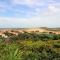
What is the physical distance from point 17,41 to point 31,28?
213 inches

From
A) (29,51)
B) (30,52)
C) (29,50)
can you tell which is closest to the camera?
(30,52)

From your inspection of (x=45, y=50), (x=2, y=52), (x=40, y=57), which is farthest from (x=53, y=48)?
(x=2, y=52)

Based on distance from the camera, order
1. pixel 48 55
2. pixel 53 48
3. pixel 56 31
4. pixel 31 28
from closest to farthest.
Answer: pixel 48 55 < pixel 53 48 < pixel 56 31 < pixel 31 28

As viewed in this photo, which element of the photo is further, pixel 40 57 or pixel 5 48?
pixel 5 48

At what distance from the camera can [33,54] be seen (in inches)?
437

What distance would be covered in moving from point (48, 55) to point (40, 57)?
1.70ft

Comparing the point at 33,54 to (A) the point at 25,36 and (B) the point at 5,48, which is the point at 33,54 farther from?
(A) the point at 25,36

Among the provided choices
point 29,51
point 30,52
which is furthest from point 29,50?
point 30,52

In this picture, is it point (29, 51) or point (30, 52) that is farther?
point (29, 51)

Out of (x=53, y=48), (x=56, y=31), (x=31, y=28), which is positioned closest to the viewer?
(x=53, y=48)

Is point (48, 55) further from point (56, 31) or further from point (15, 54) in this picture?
point (56, 31)

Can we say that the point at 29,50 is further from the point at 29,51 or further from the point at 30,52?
the point at 30,52

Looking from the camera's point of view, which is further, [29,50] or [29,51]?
[29,50]

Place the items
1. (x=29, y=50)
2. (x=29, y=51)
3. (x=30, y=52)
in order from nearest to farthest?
(x=30, y=52), (x=29, y=51), (x=29, y=50)
